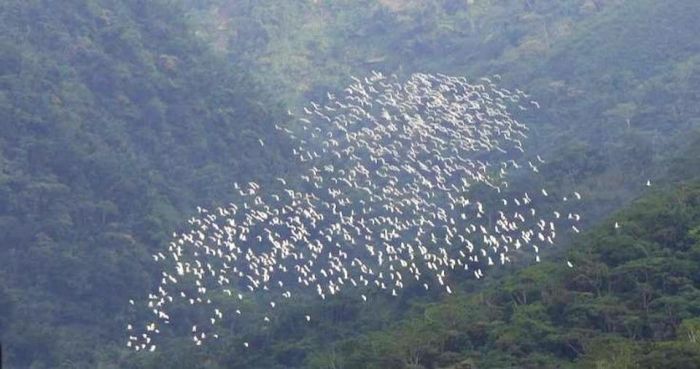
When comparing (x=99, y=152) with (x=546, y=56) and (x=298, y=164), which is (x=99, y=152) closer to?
(x=298, y=164)

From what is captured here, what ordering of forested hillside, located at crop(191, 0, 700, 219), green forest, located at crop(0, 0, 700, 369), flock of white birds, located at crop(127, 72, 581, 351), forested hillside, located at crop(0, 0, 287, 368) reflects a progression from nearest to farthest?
green forest, located at crop(0, 0, 700, 369) < flock of white birds, located at crop(127, 72, 581, 351) < forested hillside, located at crop(0, 0, 287, 368) < forested hillside, located at crop(191, 0, 700, 219)

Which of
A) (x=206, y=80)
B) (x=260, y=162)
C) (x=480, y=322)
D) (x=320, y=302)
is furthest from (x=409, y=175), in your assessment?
(x=480, y=322)

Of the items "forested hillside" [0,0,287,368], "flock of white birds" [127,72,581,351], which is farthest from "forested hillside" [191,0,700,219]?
"forested hillside" [0,0,287,368]

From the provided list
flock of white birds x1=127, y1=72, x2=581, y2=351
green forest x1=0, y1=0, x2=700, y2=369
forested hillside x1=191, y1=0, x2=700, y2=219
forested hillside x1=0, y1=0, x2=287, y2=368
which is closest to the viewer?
green forest x1=0, y1=0, x2=700, y2=369

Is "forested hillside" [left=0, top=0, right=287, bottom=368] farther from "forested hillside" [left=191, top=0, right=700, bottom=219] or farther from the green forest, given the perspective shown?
"forested hillside" [left=191, top=0, right=700, bottom=219]

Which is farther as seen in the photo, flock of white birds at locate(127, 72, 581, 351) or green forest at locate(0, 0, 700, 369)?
flock of white birds at locate(127, 72, 581, 351)
